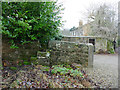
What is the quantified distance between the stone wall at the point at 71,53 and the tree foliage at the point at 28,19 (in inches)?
24.5

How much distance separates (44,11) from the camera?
9.05 feet

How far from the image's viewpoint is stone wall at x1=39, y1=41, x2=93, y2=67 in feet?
10.4

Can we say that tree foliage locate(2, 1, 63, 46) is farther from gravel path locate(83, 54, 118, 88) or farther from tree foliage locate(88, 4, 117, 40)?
tree foliage locate(88, 4, 117, 40)

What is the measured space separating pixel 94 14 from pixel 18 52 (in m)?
8.10

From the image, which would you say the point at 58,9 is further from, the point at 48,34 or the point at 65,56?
the point at 65,56

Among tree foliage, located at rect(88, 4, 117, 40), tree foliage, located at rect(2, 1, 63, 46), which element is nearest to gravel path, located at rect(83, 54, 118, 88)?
tree foliage, located at rect(2, 1, 63, 46)

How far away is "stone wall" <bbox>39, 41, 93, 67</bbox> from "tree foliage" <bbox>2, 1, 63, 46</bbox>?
2.04 ft

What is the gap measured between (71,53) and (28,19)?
6.63 feet

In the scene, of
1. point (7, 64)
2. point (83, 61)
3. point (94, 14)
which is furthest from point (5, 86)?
point (94, 14)

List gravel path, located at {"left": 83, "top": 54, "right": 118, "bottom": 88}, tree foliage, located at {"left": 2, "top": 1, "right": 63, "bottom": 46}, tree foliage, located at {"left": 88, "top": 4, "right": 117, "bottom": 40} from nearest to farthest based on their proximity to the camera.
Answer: gravel path, located at {"left": 83, "top": 54, "right": 118, "bottom": 88}
tree foliage, located at {"left": 2, "top": 1, "right": 63, "bottom": 46}
tree foliage, located at {"left": 88, "top": 4, "right": 117, "bottom": 40}

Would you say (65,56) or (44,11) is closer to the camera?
(44,11)

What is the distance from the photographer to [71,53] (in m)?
3.24

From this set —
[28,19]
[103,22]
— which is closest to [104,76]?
[28,19]

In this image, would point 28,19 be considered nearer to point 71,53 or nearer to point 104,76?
point 71,53
